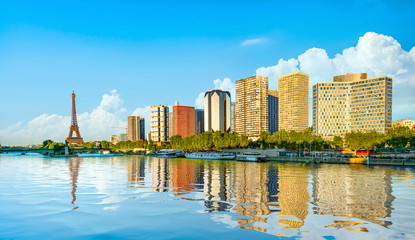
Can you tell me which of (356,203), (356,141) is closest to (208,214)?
(356,203)

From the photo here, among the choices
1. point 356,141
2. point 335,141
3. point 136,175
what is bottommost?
point 136,175

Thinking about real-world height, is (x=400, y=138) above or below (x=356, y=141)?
above

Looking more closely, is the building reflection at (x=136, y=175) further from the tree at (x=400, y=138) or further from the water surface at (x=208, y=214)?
the tree at (x=400, y=138)

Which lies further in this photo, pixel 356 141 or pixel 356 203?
pixel 356 141

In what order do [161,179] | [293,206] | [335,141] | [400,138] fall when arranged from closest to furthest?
[293,206] < [161,179] < [400,138] < [335,141]

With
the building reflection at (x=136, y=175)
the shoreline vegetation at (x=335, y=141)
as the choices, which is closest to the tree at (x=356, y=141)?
the shoreline vegetation at (x=335, y=141)

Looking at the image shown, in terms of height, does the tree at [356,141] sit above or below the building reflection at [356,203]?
above

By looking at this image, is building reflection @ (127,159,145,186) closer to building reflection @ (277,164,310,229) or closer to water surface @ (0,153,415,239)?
water surface @ (0,153,415,239)

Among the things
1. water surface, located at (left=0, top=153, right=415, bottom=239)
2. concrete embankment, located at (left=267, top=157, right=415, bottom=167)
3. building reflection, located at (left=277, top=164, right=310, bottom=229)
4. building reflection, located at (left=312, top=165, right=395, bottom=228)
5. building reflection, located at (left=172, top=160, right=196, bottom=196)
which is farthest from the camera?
concrete embankment, located at (left=267, top=157, right=415, bottom=167)

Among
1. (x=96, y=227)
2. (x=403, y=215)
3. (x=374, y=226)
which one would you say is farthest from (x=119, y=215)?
(x=403, y=215)

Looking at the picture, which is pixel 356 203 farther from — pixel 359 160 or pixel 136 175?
pixel 359 160

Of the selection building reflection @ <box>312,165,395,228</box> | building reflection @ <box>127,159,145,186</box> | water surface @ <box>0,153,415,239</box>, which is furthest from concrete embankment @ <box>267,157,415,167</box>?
building reflection @ <box>127,159,145,186</box>

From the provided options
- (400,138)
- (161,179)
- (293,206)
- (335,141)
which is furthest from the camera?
(335,141)

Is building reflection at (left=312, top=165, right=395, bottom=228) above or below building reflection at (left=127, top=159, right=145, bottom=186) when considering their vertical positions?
above
